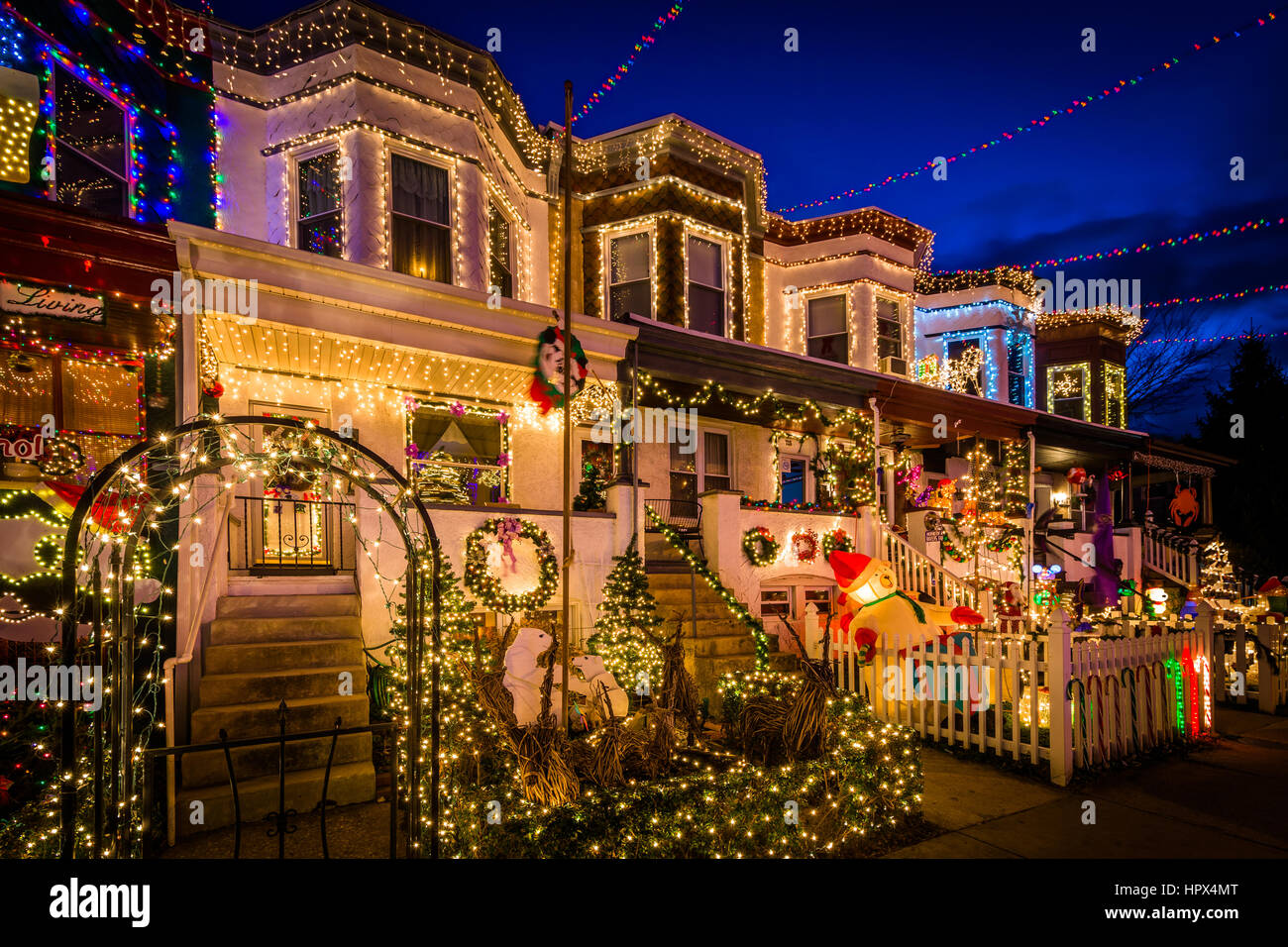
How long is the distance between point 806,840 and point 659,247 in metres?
11.1

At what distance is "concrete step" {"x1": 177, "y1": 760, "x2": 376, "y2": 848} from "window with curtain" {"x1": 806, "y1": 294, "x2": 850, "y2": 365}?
40.4 feet

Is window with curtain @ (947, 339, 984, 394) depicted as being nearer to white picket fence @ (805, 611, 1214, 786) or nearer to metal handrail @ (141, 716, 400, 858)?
white picket fence @ (805, 611, 1214, 786)

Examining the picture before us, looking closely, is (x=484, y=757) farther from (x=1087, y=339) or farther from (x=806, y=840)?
(x=1087, y=339)

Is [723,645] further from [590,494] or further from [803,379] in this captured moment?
[803,379]

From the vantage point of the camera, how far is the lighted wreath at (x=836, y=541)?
11906 millimetres

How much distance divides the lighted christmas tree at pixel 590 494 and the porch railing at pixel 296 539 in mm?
3208

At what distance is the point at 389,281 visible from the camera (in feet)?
27.6

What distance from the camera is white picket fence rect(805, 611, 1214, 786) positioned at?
6.56 meters

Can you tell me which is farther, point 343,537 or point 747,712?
point 343,537

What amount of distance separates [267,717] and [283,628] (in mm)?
1241

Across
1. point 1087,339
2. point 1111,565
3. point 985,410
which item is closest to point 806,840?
point 985,410

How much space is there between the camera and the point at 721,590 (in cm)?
1004

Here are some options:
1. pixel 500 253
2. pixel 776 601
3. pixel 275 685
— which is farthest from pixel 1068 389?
pixel 275 685

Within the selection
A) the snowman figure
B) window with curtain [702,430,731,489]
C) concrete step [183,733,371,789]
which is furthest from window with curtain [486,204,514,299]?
concrete step [183,733,371,789]
